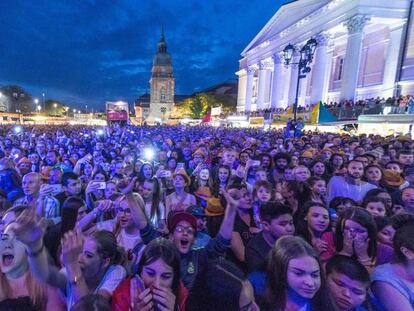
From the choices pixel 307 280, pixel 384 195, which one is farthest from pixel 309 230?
pixel 384 195

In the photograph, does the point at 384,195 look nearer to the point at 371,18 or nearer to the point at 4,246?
the point at 4,246

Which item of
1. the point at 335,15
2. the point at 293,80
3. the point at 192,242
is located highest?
the point at 335,15

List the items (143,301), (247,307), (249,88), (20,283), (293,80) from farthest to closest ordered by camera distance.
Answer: (249,88)
(293,80)
(20,283)
(247,307)
(143,301)

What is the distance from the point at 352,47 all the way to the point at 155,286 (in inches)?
1126

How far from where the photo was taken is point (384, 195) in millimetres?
4312

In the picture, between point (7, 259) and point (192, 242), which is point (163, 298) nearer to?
point (192, 242)

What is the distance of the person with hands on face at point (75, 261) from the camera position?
206cm

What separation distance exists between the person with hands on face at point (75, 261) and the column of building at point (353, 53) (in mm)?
27210

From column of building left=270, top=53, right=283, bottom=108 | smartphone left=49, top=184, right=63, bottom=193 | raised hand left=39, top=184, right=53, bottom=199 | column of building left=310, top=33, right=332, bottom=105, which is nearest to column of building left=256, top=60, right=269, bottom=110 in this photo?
column of building left=270, top=53, right=283, bottom=108

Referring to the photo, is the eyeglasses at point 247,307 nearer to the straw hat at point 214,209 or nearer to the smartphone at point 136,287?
the smartphone at point 136,287

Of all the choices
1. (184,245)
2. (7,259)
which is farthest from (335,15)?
(7,259)

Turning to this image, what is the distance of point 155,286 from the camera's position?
2.00m

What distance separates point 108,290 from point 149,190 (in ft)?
8.58

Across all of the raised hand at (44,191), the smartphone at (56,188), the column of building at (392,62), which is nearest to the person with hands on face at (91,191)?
the smartphone at (56,188)
